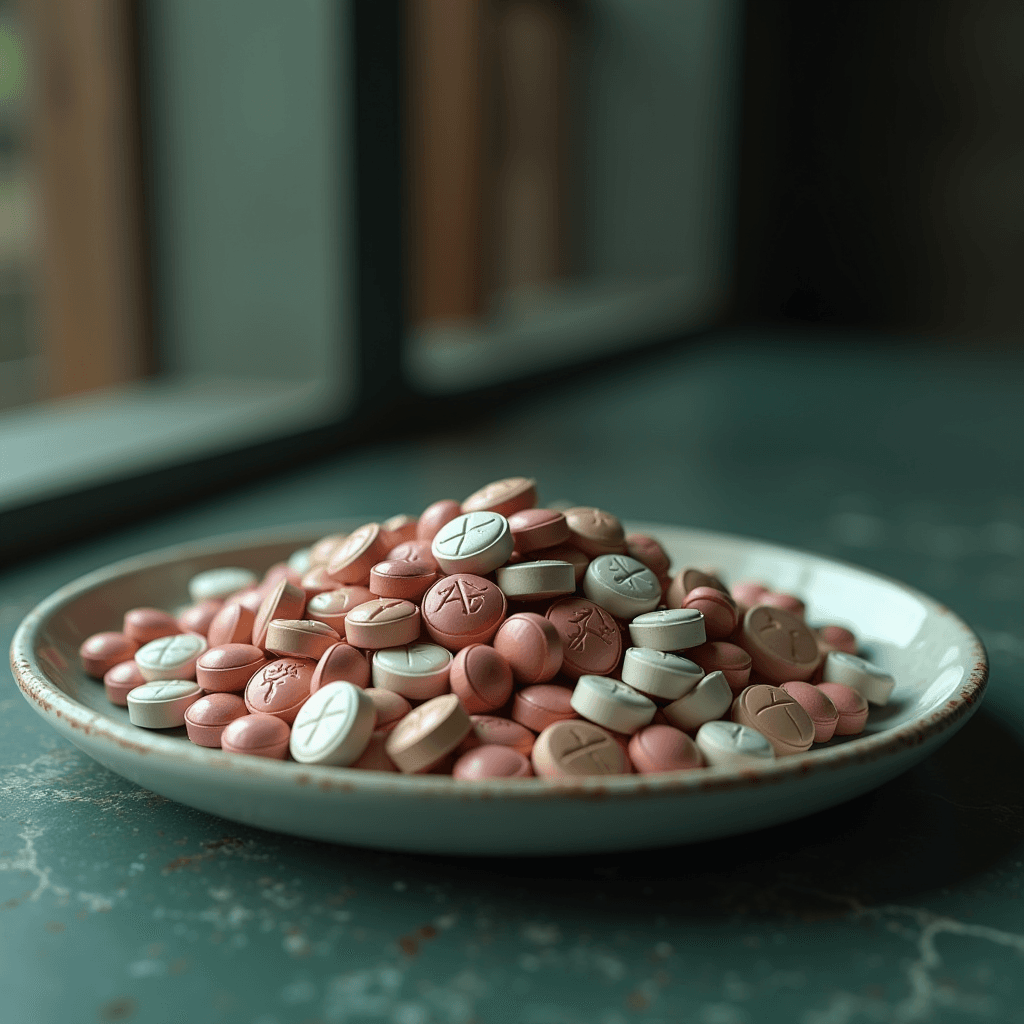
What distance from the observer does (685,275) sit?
4469 mm

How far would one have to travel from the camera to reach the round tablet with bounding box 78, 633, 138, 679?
2.79 ft

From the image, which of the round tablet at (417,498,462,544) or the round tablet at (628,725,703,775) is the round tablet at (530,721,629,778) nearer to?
the round tablet at (628,725,703,775)

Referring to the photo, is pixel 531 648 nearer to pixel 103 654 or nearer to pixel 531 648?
pixel 531 648

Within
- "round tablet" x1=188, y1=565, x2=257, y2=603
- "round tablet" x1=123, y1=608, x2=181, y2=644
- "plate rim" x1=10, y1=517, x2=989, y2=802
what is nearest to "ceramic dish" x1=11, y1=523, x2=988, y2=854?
"plate rim" x1=10, y1=517, x2=989, y2=802

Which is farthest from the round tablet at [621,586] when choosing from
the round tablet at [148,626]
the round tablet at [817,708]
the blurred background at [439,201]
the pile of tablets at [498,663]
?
the blurred background at [439,201]

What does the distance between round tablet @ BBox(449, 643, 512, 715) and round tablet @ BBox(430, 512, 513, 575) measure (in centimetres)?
8

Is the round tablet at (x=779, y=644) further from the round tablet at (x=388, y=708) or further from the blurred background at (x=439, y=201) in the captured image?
the blurred background at (x=439, y=201)


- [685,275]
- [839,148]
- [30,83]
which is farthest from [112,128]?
[839,148]

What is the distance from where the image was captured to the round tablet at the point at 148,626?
885 mm

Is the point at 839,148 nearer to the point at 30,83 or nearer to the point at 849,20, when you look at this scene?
the point at 849,20

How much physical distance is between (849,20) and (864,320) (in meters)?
1.22

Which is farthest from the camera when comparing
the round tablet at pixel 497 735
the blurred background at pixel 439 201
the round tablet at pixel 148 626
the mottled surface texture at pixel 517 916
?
the blurred background at pixel 439 201

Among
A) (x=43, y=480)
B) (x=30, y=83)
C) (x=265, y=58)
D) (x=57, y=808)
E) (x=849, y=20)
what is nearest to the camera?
(x=57, y=808)

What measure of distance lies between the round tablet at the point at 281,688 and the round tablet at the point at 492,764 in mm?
122
